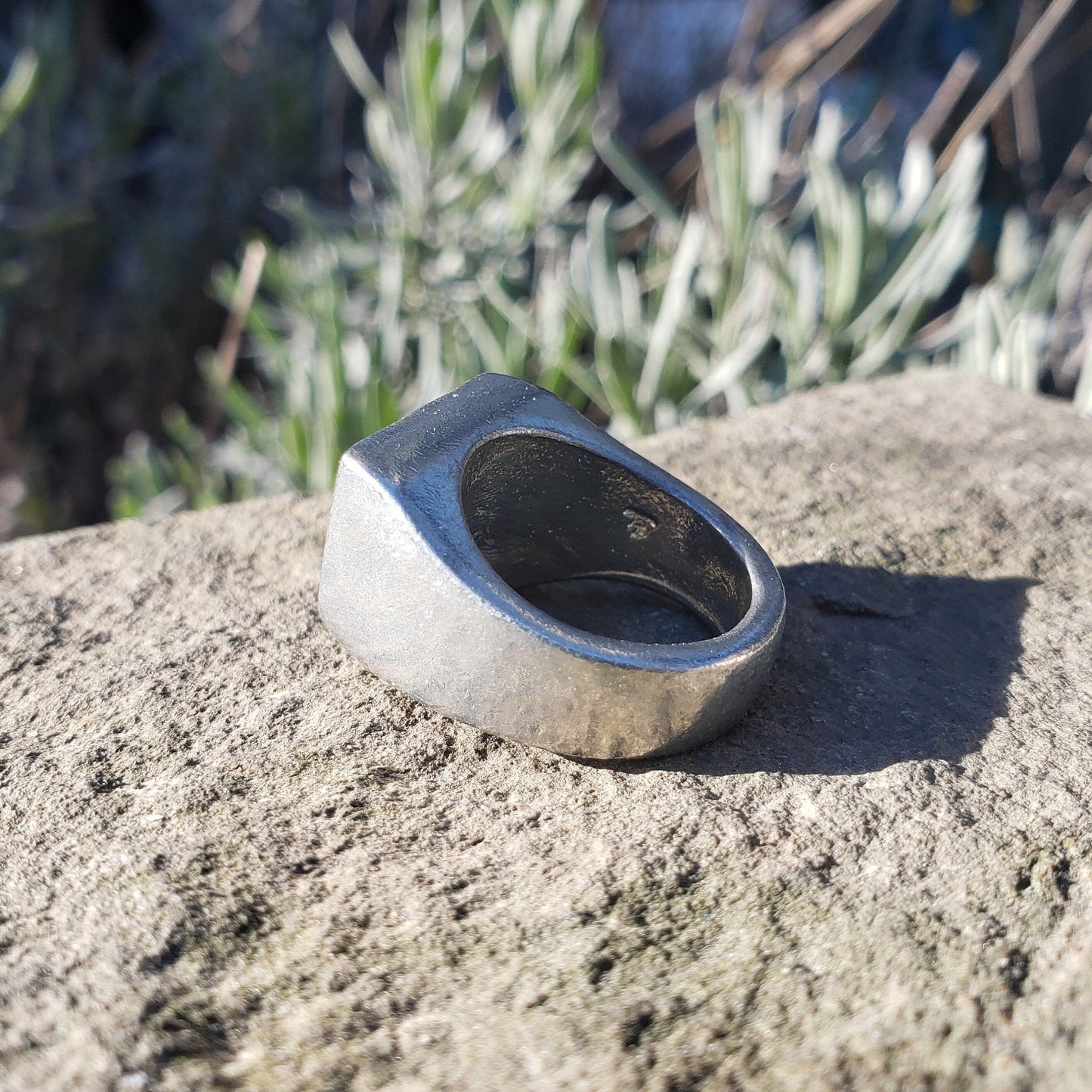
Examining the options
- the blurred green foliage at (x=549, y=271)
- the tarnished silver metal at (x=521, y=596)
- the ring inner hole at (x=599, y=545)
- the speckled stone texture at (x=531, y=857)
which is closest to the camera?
the speckled stone texture at (x=531, y=857)

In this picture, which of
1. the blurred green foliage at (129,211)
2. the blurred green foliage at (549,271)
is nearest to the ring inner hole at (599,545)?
the blurred green foliage at (549,271)

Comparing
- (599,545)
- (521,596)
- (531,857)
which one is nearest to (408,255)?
(599,545)

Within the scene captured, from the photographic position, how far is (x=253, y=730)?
35.5 inches

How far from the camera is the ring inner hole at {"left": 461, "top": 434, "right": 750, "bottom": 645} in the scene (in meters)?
1.04

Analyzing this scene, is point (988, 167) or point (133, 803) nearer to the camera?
point (133, 803)

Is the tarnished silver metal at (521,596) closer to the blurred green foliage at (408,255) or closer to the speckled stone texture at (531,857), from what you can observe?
the speckled stone texture at (531,857)

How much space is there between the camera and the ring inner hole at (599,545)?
1.04m

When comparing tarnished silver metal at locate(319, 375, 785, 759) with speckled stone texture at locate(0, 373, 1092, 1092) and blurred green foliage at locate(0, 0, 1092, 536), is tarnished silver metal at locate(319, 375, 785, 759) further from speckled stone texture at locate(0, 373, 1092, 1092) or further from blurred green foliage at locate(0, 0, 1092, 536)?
blurred green foliage at locate(0, 0, 1092, 536)

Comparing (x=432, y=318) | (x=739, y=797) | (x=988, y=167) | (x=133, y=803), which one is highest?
(x=133, y=803)

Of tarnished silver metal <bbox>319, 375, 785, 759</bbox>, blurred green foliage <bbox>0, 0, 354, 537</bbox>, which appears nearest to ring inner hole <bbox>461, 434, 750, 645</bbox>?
tarnished silver metal <bbox>319, 375, 785, 759</bbox>

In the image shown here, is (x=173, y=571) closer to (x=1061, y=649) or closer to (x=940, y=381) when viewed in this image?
(x=1061, y=649)

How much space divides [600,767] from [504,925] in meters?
0.17

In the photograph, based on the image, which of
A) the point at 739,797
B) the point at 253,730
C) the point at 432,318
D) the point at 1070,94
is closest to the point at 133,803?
the point at 253,730

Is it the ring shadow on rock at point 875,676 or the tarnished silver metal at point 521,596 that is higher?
the tarnished silver metal at point 521,596
